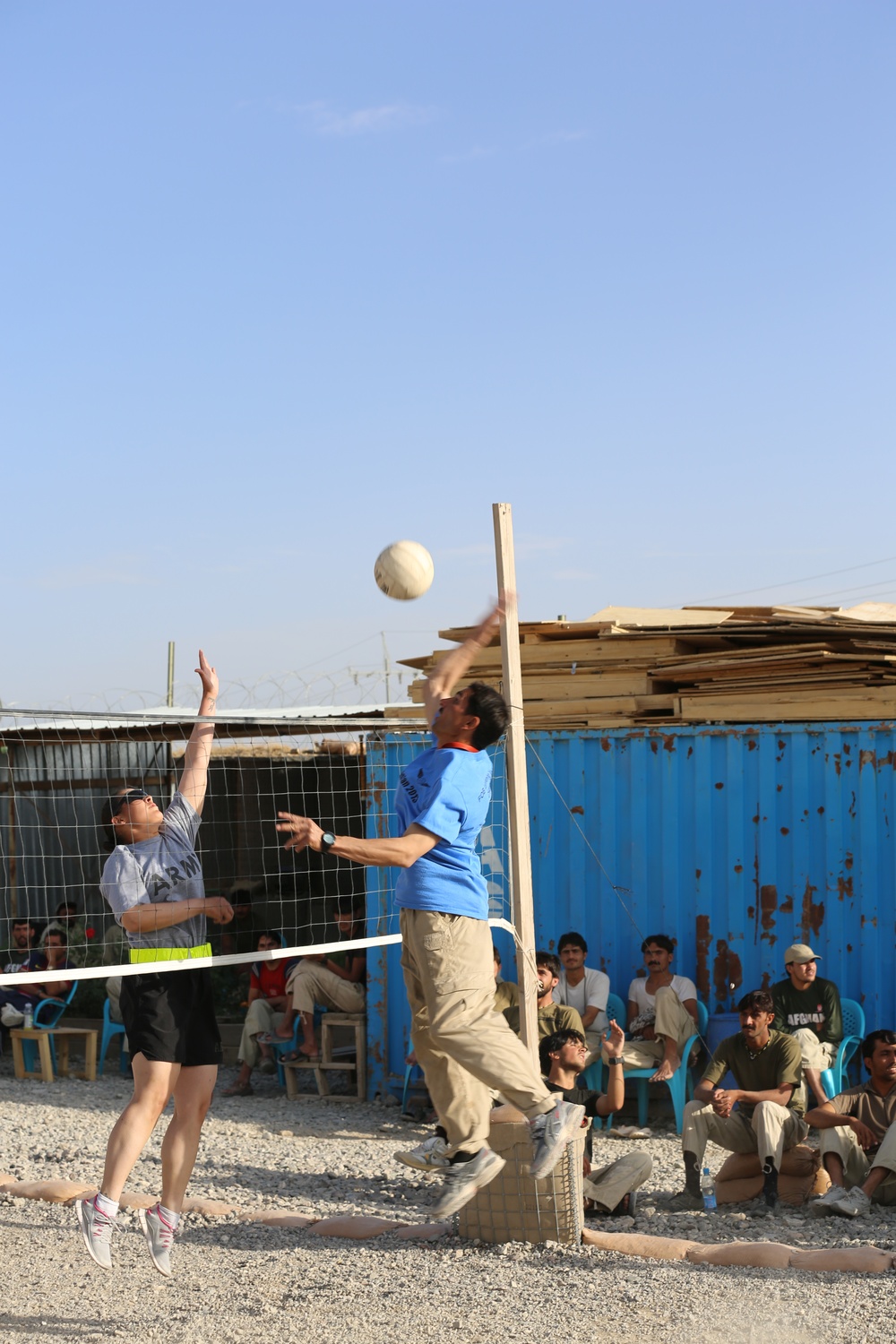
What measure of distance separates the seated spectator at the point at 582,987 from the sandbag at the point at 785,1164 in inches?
66.9

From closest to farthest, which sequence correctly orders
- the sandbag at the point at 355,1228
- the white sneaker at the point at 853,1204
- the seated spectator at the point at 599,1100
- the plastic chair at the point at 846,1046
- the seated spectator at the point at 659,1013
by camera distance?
the sandbag at the point at 355,1228, the white sneaker at the point at 853,1204, the seated spectator at the point at 599,1100, the plastic chair at the point at 846,1046, the seated spectator at the point at 659,1013

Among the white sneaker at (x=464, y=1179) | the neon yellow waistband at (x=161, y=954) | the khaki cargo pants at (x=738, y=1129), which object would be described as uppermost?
the neon yellow waistband at (x=161, y=954)

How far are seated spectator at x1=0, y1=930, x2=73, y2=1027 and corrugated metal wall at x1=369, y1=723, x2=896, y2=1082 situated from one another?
334 cm

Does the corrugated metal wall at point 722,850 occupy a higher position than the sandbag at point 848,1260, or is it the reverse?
the corrugated metal wall at point 722,850

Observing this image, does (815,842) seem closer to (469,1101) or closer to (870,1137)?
(870,1137)

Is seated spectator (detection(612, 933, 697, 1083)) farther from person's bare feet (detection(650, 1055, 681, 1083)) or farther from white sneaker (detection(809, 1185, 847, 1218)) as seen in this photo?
white sneaker (detection(809, 1185, 847, 1218))

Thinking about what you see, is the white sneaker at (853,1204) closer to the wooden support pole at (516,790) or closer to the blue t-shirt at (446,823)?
the wooden support pole at (516,790)

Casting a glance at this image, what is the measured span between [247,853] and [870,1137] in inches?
396

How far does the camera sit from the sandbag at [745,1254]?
19.0 feet

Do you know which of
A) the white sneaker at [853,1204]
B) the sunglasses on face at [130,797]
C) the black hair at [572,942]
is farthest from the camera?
the black hair at [572,942]

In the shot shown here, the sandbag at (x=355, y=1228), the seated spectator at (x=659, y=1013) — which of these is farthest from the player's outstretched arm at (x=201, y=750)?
the seated spectator at (x=659, y=1013)

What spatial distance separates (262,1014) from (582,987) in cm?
297

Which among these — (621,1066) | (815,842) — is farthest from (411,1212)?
(815,842)

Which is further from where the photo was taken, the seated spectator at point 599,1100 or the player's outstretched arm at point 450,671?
the seated spectator at point 599,1100
